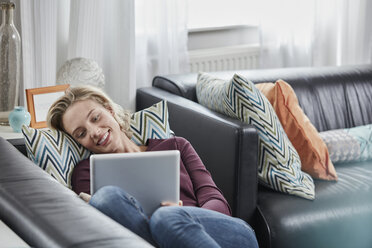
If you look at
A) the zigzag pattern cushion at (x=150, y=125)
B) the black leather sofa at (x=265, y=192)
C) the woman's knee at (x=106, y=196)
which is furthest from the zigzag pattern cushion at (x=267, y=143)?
the woman's knee at (x=106, y=196)

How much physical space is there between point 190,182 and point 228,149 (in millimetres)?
326

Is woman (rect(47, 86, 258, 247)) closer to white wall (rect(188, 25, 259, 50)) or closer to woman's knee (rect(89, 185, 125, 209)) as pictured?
woman's knee (rect(89, 185, 125, 209))

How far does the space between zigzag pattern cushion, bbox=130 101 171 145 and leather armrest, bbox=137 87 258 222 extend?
21 centimetres

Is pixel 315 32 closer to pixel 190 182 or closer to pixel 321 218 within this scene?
pixel 321 218

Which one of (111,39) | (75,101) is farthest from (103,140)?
(111,39)

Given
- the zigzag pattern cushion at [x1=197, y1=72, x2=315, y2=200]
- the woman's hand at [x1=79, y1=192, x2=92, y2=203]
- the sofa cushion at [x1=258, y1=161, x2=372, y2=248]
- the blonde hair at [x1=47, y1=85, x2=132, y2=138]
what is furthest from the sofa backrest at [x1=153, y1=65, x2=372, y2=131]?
the woman's hand at [x1=79, y1=192, x2=92, y2=203]

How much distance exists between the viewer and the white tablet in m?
1.64

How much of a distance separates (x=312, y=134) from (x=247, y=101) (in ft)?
1.34

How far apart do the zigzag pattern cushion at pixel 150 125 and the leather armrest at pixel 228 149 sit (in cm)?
21

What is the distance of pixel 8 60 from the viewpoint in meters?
2.43

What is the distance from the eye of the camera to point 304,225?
2240 mm

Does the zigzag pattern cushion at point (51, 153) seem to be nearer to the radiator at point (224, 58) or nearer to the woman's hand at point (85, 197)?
the woman's hand at point (85, 197)

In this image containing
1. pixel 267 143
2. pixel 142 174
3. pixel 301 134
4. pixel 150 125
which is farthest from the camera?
pixel 301 134

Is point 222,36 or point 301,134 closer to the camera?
point 301,134
